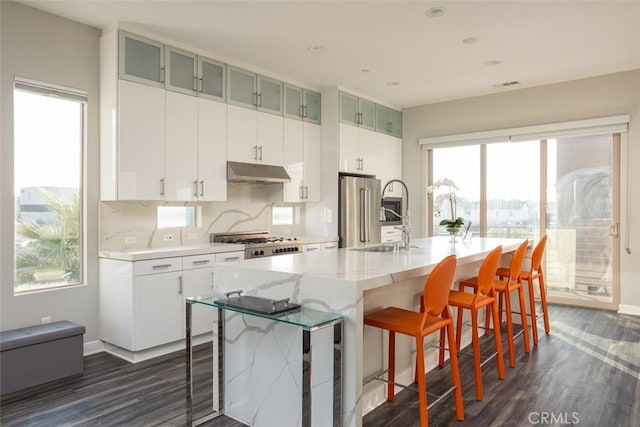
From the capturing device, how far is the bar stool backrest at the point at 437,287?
2.30m

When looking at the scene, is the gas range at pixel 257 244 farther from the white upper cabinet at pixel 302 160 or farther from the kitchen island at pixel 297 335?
the kitchen island at pixel 297 335

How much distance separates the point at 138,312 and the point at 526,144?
5.27 m

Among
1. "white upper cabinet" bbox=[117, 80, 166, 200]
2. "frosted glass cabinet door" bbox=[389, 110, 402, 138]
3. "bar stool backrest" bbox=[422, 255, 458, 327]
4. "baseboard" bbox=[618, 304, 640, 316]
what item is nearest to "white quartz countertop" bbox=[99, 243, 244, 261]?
"white upper cabinet" bbox=[117, 80, 166, 200]

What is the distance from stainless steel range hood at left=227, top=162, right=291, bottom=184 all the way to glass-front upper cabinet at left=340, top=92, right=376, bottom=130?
1.30 m

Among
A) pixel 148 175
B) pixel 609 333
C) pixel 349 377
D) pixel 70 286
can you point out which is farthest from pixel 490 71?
pixel 70 286

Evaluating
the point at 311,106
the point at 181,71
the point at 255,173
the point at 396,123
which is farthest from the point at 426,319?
the point at 396,123

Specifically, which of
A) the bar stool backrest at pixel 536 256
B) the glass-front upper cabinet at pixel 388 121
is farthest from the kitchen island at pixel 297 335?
the glass-front upper cabinet at pixel 388 121

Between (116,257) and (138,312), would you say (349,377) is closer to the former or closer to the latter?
(138,312)

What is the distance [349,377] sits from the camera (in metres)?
2.13

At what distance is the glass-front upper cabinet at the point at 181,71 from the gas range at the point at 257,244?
1533 millimetres

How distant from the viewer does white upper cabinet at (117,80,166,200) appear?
3.65 meters

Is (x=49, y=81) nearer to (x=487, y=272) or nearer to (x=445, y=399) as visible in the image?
(x=487, y=272)

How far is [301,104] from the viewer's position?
5.49m

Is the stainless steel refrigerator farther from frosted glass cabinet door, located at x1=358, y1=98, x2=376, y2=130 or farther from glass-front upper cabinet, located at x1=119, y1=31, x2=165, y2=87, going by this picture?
glass-front upper cabinet, located at x1=119, y1=31, x2=165, y2=87
